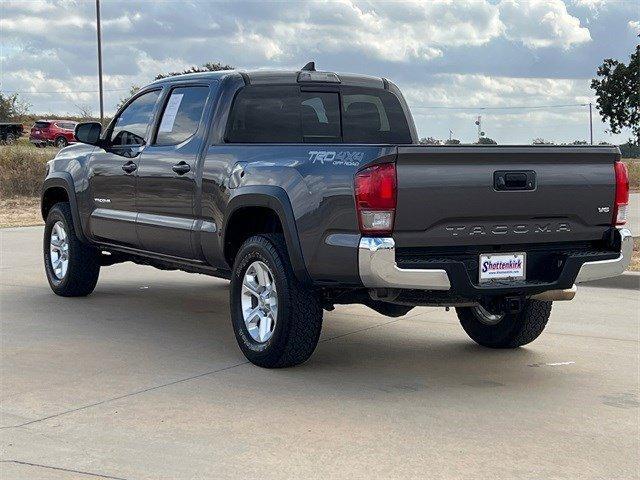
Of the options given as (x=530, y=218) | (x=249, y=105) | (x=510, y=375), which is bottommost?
(x=510, y=375)

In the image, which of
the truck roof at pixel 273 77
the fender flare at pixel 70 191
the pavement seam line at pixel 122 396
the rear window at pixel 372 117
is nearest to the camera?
the pavement seam line at pixel 122 396

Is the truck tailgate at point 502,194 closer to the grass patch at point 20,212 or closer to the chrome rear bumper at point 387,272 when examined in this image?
the chrome rear bumper at point 387,272

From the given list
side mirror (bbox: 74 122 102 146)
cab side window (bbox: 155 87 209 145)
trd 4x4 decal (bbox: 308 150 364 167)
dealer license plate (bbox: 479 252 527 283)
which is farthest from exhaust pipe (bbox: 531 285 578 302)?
side mirror (bbox: 74 122 102 146)

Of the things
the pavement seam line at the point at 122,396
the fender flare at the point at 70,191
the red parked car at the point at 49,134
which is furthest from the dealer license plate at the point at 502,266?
the red parked car at the point at 49,134

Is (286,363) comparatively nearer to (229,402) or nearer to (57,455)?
(229,402)

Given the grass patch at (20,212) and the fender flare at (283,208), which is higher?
the fender flare at (283,208)

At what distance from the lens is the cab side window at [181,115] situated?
8.52m

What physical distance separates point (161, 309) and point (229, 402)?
376 cm

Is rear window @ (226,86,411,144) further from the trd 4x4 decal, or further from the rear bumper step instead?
the rear bumper step

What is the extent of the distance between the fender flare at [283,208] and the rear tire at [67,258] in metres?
3.25

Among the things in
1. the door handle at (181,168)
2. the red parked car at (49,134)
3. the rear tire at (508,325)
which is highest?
the red parked car at (49,134)

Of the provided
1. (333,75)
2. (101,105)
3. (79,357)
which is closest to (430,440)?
(79,357)

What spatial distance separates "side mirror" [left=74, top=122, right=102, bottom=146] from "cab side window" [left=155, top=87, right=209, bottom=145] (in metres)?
0.99

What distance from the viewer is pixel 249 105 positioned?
8312 millimetres
